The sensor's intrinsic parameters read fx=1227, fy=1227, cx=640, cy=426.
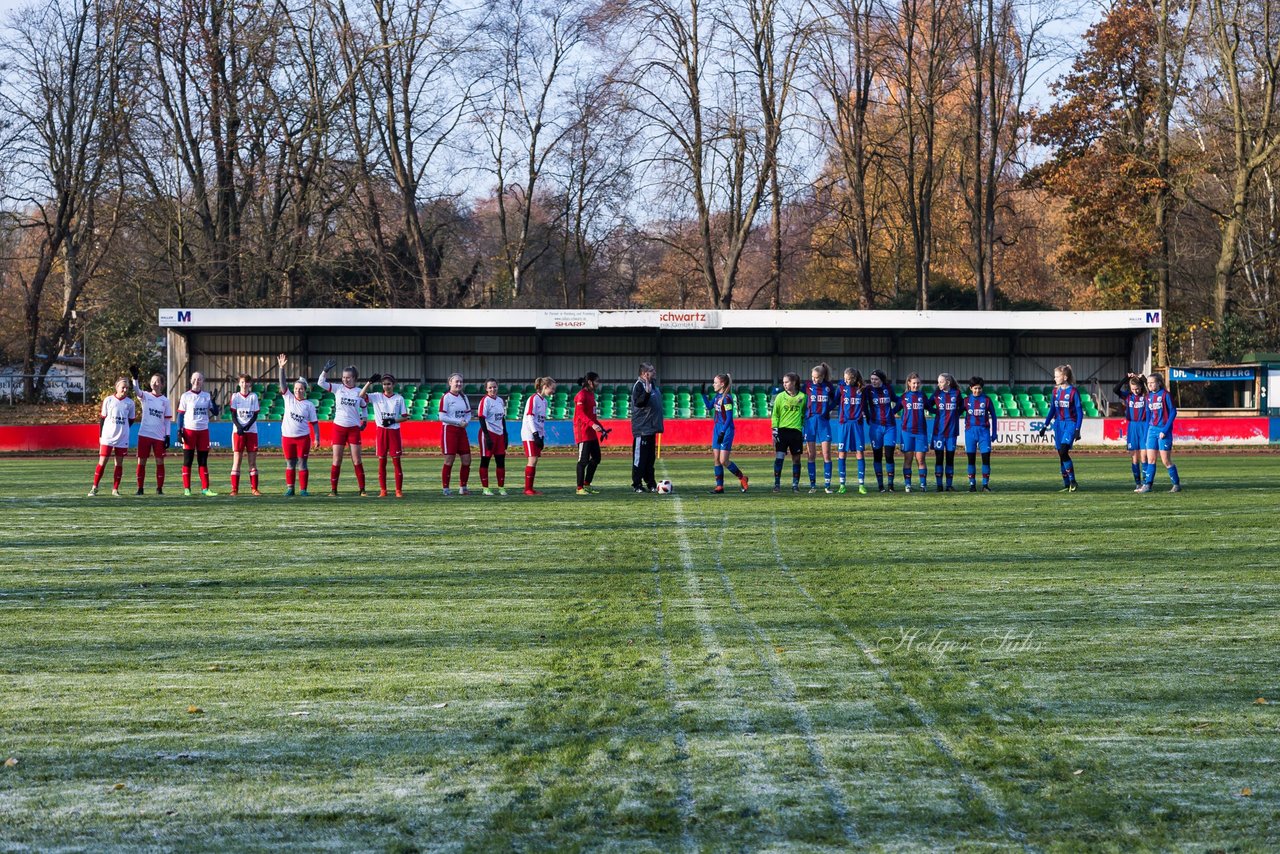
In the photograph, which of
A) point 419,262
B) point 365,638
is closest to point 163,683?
point 365,638

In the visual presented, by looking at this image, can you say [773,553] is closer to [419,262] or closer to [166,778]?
[166,778]

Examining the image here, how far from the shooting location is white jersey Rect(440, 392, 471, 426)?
65.3 feet

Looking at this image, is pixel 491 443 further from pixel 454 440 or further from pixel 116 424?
pixel 116 424

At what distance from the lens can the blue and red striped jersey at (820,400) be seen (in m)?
20.5

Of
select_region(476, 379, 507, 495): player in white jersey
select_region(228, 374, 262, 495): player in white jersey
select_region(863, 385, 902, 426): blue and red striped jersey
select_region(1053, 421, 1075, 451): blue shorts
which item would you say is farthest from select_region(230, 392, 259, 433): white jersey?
select_region(1053, 421, 1075, 451): blue shorts

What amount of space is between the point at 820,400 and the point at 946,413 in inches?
83.8

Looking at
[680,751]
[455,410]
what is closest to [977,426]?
[455,410]

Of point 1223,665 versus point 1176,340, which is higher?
point 1176,340

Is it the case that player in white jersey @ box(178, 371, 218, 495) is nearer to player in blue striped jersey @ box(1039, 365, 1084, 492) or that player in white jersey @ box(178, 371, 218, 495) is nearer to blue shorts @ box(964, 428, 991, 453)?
blue shorts @ box(964, 428, 991, 453)

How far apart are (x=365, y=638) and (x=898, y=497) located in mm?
12934

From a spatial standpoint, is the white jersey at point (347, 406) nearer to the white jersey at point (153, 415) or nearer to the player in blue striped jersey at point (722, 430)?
the white jersey at point (153, 415)

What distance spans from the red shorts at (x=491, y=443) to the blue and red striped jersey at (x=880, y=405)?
6.07 metres

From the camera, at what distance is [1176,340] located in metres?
50.2

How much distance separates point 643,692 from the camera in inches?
260
